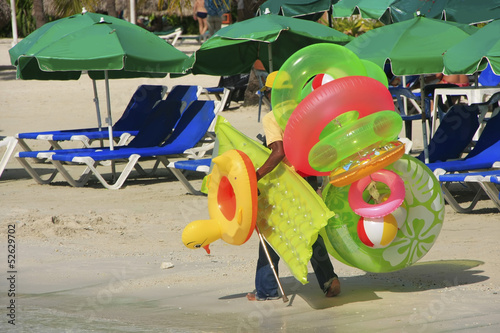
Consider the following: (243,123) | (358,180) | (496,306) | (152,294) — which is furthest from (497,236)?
(243,123)

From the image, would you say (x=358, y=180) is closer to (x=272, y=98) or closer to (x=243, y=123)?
(x=272, y=98)

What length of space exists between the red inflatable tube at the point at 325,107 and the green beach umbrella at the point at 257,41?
604 centimetres

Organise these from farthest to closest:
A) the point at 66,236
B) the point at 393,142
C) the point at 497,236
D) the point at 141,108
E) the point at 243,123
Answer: the point at 243,123
the point at 141,108
the point at 66,236
the point at 497,236
the point at 393,142

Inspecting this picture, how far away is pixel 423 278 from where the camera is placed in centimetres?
593

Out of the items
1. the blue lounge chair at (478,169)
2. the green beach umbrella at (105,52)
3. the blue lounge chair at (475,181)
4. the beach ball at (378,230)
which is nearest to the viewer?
the beach ball at (378,230)

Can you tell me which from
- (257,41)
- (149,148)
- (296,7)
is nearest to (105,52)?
(149,148)

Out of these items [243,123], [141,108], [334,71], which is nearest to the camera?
[334,71]

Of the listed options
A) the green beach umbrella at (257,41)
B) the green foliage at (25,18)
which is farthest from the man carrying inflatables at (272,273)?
the green foliage at (25,18)

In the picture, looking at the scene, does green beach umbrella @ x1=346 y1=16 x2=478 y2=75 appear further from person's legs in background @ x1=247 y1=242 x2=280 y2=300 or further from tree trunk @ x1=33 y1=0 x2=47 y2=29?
tree trunk @ x1=33 y1=0 x2=47 y2=29

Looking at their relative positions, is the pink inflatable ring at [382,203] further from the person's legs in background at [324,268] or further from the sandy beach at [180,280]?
the sandy beach at [180,280]

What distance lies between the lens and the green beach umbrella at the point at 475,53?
812cm

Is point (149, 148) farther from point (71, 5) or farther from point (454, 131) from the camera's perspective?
point (71, 5)

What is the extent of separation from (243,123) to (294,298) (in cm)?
1142

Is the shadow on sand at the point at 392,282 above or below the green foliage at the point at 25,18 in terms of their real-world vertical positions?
above
